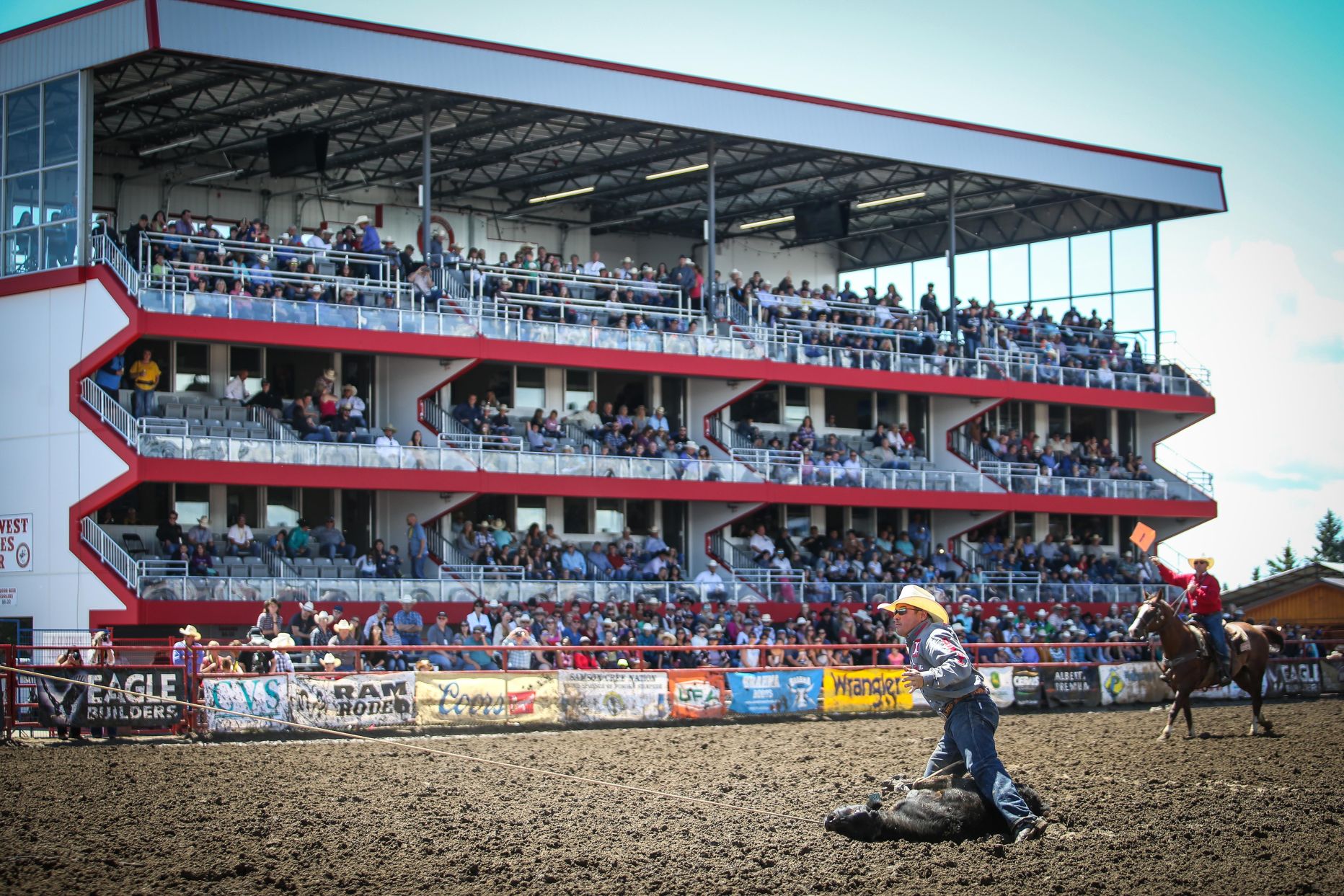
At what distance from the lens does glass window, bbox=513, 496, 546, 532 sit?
36.0m

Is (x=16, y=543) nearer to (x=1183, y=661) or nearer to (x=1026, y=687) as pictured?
(x=1026, y=687)

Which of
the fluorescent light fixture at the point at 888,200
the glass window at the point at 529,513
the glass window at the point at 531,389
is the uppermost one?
the fluorescent light fixture at the point at 888,200

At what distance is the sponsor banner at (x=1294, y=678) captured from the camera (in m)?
32.3

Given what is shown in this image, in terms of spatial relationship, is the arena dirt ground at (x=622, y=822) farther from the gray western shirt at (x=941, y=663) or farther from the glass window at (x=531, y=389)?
the glass window at (x=531, y=389)

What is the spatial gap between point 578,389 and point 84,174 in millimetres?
12451

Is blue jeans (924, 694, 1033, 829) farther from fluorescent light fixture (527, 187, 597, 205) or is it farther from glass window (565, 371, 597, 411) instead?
fluorescent light fixture (527, 187, 597, 205)

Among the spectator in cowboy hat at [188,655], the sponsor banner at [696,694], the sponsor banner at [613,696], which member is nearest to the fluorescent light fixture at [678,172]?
the sponsor banner at [696,694]

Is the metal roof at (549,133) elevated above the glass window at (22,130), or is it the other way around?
the metal roof at (549,133)

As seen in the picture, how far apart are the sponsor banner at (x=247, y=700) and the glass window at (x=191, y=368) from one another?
1258cm

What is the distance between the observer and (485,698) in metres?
23.1

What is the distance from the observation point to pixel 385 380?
1352 inches

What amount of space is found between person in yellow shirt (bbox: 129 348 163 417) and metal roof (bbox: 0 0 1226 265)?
596cm

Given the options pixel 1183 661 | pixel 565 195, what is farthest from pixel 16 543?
pixel 1183 661

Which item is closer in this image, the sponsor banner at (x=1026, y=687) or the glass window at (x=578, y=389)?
the sponsor banner at (x=1026, y=687)
